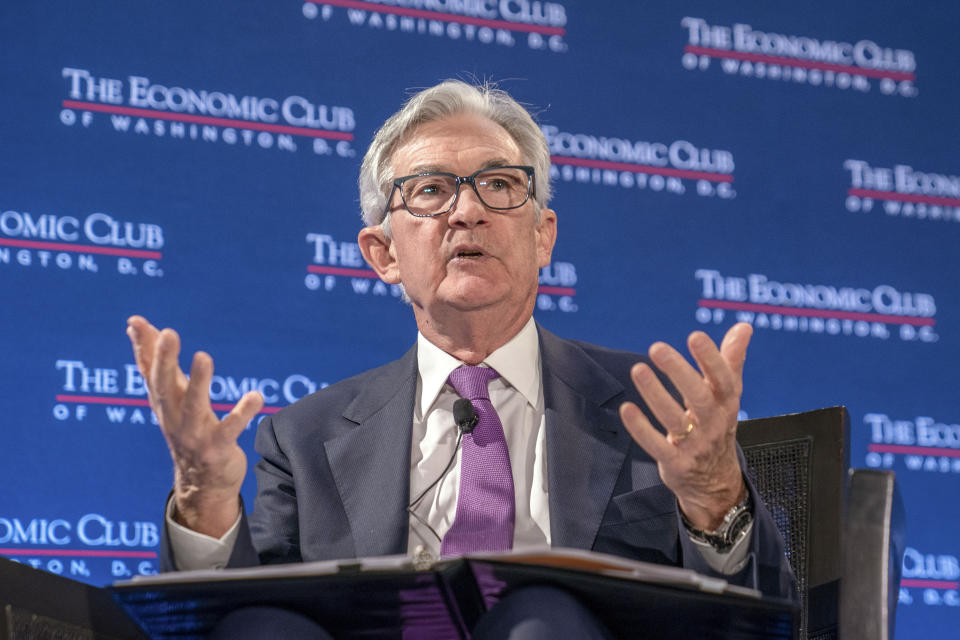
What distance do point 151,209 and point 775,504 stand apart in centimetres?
172

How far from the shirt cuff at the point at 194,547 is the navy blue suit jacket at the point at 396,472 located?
3 cm

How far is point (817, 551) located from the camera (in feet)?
5.89

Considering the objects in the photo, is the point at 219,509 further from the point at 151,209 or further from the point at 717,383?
the point at 151,209

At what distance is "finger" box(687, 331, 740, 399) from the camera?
1432 millimetres

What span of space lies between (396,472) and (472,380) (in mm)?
242

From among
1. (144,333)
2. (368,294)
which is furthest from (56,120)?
(144,333)

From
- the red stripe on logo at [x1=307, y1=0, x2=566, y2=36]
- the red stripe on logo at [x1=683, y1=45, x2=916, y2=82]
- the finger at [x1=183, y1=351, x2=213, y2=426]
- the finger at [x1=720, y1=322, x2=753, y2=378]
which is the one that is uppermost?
the red stripe on logo at [x1=683, y1=45, x2=916, y2=82]

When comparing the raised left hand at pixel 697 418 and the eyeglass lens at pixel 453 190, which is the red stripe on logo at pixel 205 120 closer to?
the eyeglass lens at pixel 453 190

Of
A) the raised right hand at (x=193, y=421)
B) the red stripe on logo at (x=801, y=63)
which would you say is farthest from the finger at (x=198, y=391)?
the red stripe on logo at (x=801, y=63)

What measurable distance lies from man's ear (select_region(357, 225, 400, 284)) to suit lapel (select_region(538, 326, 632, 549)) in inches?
15.4

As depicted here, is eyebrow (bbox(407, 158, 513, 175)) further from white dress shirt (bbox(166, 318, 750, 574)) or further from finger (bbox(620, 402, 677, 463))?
finger (bbox(620, 402, 677, 463))

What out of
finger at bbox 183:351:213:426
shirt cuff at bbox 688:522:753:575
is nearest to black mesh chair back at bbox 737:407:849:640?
shirt cuff at bbox 688:522:753:575

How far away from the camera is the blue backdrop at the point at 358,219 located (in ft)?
8.95

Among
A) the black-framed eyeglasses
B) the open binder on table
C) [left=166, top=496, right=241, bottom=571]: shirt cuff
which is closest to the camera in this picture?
the open binder on table
